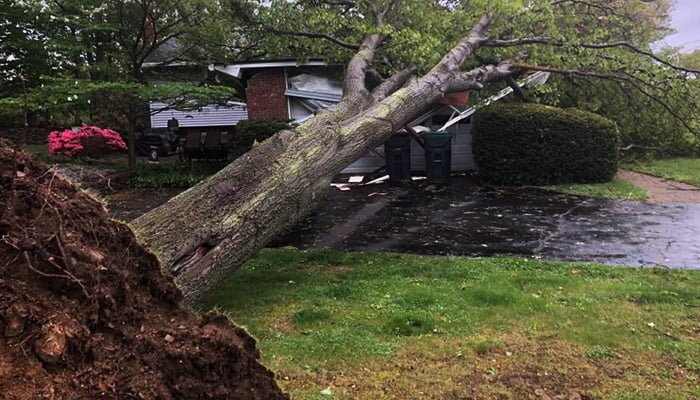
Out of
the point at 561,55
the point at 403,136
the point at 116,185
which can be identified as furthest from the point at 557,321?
the point at 116,185

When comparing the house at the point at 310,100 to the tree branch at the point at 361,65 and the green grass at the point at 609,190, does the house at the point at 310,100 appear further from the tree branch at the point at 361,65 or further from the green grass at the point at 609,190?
the tree branch at the point at 361,65

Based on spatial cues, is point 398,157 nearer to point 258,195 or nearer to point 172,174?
point 172,174

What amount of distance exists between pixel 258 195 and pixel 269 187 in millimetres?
155

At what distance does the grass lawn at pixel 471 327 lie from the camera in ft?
11.0

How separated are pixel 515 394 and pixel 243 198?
Result: 256 cm

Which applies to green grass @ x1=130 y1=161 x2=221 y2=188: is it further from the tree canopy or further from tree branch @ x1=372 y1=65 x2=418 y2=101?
tree branch @ x1=372 y1=65 x2=418 y2=101

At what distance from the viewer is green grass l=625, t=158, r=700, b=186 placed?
12227 millimetres

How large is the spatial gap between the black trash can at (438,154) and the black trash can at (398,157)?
51 cm

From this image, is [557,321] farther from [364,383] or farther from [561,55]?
[561,55]

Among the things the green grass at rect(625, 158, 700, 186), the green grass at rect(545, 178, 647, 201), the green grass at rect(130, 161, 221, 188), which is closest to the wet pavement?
the green grass at rect(545, 178, 647, 201)

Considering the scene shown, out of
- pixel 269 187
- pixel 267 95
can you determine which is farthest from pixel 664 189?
pixel 267 95

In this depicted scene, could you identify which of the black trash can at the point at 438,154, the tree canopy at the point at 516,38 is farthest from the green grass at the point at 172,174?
the black trash can at the point at 438,154

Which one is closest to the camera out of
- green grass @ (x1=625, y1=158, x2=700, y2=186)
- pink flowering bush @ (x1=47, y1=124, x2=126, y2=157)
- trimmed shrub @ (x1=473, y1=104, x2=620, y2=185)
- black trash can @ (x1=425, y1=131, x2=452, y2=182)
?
trimmed shrub @ (x1=473, y1=104, x2=620, y2=185)

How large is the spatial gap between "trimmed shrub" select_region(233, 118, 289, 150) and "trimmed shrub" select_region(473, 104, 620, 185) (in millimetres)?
5096
